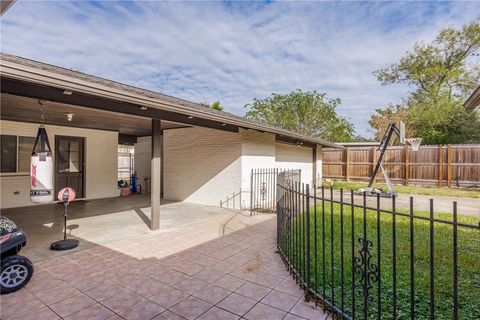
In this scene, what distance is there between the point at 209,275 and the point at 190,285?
0.34 metres

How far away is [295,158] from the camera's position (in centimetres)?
1231

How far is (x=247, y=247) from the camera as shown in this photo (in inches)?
177

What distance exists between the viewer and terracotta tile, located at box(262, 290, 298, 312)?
265cm

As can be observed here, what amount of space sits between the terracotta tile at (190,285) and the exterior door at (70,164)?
748cm

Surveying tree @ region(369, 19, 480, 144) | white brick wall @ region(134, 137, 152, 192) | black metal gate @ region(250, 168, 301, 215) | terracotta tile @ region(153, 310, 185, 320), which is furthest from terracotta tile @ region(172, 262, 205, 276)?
tree @ region(369, 19, 480, 144)

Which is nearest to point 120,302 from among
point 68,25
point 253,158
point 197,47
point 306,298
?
point 306,298

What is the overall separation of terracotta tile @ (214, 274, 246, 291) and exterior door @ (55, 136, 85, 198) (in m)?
7.76

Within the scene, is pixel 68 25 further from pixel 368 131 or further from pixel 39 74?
pixel 368 131

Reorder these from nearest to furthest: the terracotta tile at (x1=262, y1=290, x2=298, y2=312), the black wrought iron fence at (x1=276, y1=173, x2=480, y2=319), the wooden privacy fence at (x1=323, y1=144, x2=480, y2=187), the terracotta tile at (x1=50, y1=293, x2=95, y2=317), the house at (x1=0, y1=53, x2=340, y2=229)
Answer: the black wrought iron fence at (x1=276, y1=173, x2=480, y2=319) → the terracotta tile at (x1=50, y1=293, x2=95, y2=317) → the terracotta tile at (x1=262, y1=290, x2=298, y2=312) → the house at (x1=0, y1=53, x2=340, y2=229) → the wooden privacy fence at (x1=323, y1=144, x2=480, y2=187)

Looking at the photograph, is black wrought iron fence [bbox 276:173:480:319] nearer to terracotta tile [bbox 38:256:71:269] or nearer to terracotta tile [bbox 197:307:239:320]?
terracotta tile [bbox 197:307:239:320]

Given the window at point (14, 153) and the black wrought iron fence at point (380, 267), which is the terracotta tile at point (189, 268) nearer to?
the black wrought iron fence at point (380, 267)

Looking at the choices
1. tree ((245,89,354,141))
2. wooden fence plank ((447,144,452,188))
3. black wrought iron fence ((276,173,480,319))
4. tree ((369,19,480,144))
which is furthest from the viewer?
tree ((245,89,354,141))

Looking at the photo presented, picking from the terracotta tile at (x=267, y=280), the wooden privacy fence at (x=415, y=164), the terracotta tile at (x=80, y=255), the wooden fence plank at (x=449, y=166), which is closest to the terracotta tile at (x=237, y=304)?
the terracotta tile at (x=267, y=280)

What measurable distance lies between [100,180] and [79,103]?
6.86 m
